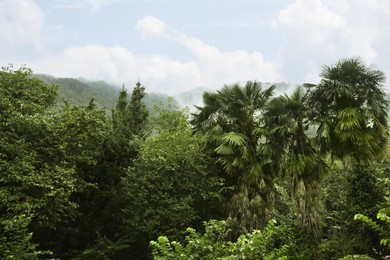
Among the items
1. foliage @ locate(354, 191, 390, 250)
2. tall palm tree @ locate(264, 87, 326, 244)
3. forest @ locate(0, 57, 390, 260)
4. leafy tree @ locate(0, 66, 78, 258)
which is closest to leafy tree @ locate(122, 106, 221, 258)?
forest @ locate(0, 57, 390, 260)

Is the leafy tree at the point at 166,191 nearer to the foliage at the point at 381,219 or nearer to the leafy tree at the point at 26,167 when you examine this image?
the leafy tree at the point at 26,167

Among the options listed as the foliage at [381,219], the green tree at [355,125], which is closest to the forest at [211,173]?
the green tree at [355,125]

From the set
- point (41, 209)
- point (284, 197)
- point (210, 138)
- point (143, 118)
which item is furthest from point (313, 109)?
point (143, 118)

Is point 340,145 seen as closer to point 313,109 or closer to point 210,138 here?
point 313,109

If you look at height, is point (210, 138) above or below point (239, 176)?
above

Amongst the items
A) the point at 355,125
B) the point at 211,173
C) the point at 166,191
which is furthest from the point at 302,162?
the point at 166,191

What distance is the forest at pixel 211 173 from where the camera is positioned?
36.8 ft

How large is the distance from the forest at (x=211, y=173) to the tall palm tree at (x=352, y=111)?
4cm

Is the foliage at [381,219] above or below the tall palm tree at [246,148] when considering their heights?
below

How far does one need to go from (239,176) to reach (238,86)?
13.8ft

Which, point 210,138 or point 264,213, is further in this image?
point 210,138

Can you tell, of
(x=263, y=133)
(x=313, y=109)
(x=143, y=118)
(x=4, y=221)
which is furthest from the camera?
(x=143, y=118)

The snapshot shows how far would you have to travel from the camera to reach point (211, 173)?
1648cm

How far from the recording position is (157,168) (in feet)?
52.1
